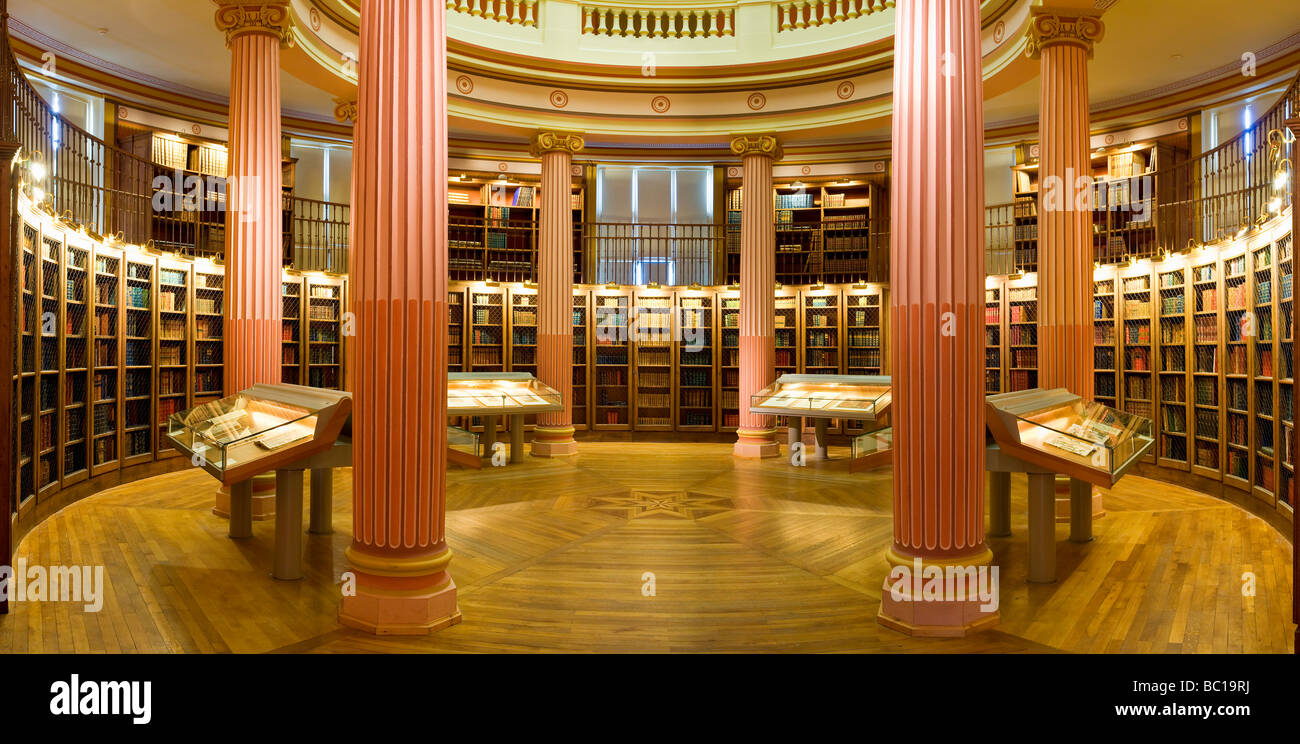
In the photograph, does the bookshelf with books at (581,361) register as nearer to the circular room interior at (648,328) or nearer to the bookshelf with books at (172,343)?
the circular room interior at (648,328)

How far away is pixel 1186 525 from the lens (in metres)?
6.30

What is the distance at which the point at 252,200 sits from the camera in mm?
6715

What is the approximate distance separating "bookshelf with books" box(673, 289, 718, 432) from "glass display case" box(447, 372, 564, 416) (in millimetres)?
3052

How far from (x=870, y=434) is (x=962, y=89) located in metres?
4.41

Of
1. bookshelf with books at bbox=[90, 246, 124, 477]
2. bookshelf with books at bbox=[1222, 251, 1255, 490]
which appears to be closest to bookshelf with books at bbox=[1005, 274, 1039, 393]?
bookshelf with books at bbox=[1222, 251, 1255, 490]

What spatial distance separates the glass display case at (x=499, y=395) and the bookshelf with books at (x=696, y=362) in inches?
120

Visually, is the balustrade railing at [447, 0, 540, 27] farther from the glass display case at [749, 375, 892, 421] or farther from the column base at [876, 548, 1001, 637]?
the column base at [876, 548, 1001, 637]

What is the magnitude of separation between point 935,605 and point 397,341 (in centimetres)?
293

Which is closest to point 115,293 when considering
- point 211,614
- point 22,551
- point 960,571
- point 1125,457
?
point 22,551

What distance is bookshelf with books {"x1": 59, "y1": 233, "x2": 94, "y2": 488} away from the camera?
6930 mm

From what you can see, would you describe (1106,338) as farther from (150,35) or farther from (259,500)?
(150,35)

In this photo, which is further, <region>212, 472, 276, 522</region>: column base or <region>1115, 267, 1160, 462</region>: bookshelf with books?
<region>1115, 267, 1160, 462</region>: bookshelf with books

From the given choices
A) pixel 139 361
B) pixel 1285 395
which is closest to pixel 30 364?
pixel 139 361

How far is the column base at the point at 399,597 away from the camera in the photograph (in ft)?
12.6
